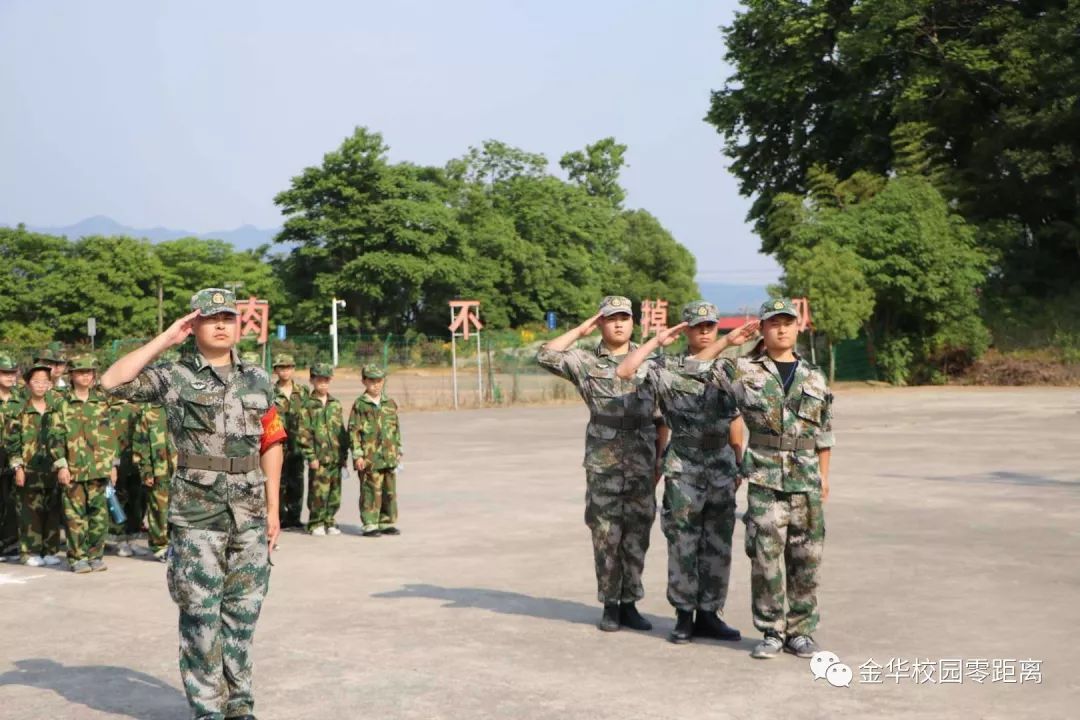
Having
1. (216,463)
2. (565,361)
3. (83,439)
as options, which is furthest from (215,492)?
(83,439)

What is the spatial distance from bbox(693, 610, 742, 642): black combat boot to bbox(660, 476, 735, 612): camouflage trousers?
65 millimetres

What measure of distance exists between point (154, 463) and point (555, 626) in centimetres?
451

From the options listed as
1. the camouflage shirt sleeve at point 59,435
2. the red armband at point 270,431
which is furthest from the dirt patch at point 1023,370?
the red armband at point 270,431

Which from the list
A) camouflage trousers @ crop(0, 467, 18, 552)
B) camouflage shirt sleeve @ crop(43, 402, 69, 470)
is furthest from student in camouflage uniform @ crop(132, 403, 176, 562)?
camouflage trousers @ crop(0, 467, 18, 552)

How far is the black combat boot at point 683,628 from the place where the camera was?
24.3 ft

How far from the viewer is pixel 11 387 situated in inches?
448

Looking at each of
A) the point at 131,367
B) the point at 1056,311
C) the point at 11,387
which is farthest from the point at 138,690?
the point at 1056,311

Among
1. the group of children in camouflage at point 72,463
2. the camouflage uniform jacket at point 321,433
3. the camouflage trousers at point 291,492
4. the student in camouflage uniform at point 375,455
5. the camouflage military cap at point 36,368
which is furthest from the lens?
the camouflage trousers at point 291,492

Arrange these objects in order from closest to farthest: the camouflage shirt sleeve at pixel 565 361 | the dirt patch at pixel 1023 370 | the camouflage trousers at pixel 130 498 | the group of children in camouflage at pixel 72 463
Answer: the camouflage shirt sleeve at pixel 565 361, the group of children in camouflage at pixel 72 463, the camouflage trousers at pixel 130 498, the dirt patch at pixel 1023 370

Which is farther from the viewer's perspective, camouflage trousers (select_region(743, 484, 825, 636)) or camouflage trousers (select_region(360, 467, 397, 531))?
camouflage trousers (select_region(360, 467, 397, 531))

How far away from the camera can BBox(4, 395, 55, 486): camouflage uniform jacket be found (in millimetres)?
10594

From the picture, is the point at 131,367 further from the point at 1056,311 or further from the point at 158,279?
the point at 158,279

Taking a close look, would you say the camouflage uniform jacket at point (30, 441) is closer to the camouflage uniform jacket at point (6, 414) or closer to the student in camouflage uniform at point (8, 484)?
the camouflage uniform jacket at point (6, 414)

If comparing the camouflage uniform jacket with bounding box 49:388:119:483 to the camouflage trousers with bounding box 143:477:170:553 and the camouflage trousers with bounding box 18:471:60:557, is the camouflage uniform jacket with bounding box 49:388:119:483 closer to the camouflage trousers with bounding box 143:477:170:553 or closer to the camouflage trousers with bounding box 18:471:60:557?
the camouflage trousers with bounding box 143:477:170:553
